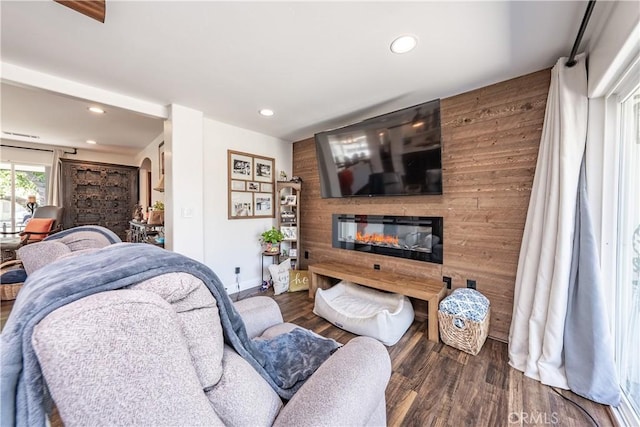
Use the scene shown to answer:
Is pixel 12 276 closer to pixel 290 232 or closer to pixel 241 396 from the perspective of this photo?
pixel 290 232

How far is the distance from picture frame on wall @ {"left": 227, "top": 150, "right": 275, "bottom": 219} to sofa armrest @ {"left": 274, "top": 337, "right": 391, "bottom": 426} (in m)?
2.66

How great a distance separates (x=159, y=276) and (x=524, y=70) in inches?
104

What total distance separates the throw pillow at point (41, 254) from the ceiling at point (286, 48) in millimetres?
1263

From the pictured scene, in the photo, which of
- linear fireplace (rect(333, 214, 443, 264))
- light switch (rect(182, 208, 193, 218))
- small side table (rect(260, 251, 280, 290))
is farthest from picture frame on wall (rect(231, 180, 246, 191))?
linear fireplace (rect(333, 214, 443, 264))

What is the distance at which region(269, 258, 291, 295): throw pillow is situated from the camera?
3.22m

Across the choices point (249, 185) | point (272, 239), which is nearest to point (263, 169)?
point (249, 185)

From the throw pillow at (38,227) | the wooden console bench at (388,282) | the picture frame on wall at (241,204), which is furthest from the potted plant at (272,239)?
the throw pillow at (38,227)

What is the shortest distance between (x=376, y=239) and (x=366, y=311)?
845 mm

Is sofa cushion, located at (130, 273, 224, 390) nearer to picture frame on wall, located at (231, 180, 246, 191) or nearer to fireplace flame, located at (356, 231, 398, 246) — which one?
fireplace flame, located at (356, 231, 398, 246)

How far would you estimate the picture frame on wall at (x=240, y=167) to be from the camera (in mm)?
3149

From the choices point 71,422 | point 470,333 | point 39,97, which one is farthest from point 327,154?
point 39,97

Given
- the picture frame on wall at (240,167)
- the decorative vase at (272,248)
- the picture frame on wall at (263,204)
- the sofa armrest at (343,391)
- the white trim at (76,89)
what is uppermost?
the white trim at (76,89)

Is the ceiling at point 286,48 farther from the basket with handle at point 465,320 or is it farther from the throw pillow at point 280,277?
the throw pillow at point 280,277

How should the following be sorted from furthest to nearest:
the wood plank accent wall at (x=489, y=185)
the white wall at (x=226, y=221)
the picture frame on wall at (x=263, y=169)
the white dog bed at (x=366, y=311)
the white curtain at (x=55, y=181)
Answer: the white curtain at (x=55, y=181) → the picture frame on wall at (x=263, y=169) → the white wall at (x=226, y=221) → the white dog bed at (x=366, y=311) → the wood plank accent wall at (x=489, y=185)
